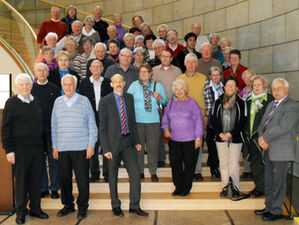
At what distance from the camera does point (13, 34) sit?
8.21 metres

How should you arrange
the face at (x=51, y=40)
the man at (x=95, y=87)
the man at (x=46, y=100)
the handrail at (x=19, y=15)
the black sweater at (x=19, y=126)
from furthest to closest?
the handrail at (x=19, y=15), the face at (x=51, y=40), the man at (x=95, y=87), the man at (x=46, y=100), the black sweater at (x=19, y=126)

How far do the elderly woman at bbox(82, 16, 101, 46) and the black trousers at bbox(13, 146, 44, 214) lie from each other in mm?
3427

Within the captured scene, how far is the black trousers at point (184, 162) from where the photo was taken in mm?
4727

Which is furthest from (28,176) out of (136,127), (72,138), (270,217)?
(270,217)

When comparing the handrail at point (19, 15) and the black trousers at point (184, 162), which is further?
the handrail at point (19, 15)

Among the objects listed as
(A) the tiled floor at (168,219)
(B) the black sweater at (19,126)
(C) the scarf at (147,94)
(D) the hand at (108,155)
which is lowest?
(A) the tiled floor at (168,219)

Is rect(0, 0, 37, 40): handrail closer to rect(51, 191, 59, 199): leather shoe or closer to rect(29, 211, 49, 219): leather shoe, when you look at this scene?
rect(51, 191, 59, 199): leather shoe

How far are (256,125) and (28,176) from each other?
300 cm

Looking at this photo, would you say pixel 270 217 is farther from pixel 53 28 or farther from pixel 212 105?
pixel 53 28

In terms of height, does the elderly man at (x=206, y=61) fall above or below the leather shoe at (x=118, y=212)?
above

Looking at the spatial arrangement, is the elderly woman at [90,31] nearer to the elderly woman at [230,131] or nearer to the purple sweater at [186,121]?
the purple sweater at [186,121]

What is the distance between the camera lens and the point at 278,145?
4.18 meters

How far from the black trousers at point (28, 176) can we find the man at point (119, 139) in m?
0.82

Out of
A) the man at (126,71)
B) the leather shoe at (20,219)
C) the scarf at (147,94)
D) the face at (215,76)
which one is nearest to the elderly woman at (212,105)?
the face at (215,76)
